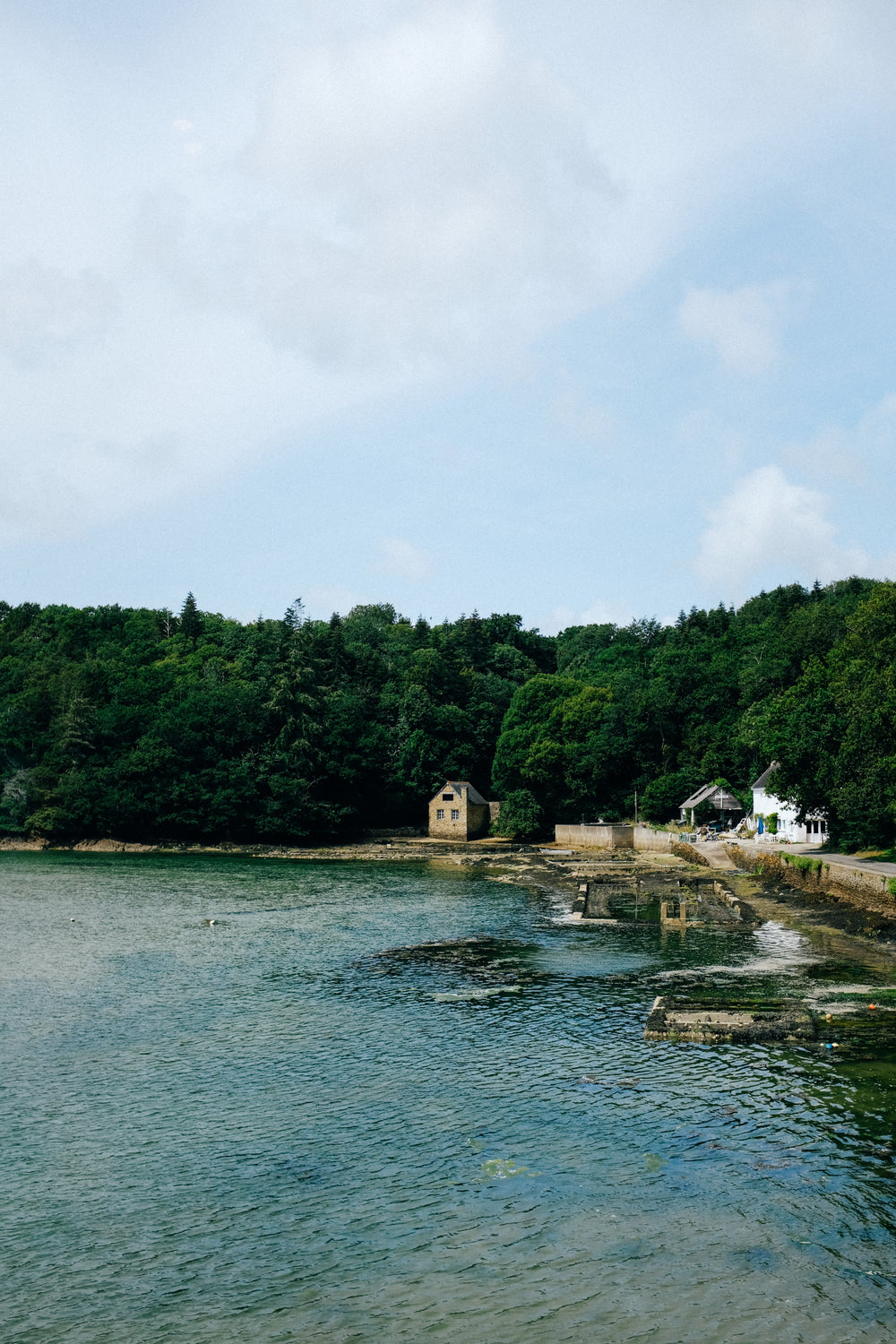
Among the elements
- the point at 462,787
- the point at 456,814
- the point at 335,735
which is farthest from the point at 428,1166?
the point at 462,787

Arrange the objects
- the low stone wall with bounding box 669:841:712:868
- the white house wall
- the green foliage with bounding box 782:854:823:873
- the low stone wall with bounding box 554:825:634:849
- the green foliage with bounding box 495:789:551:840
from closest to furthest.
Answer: the green foliage with bounding box 782:854:823:873 → the white house wall → the low stone wall with bounding box 669:841:712:868 → the low stone wall with bounding box 554:825:634:849 → the green foliage with bounding box 495:789:551:840

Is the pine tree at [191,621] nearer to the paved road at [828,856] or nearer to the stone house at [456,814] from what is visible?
the stone house at [456,814]

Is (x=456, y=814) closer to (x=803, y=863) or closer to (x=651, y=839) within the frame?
(x=651, y=839)

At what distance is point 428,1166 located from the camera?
56.4ft

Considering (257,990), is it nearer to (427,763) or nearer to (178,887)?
(178,887)

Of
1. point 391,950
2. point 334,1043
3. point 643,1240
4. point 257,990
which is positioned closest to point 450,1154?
point 643,1240

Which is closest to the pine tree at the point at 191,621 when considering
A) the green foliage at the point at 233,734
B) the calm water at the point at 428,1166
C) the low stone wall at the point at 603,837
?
the green foliage at the point at 233,734

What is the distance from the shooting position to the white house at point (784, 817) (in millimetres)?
67650

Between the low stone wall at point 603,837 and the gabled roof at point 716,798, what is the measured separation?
6.30 meters

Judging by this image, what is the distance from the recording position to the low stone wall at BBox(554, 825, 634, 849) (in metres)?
89.2

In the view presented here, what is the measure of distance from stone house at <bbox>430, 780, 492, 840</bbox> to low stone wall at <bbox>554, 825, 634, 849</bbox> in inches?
490

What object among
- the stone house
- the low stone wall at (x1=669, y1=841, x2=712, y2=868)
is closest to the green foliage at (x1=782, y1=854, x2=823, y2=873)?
the low stone wall at (x1=669, y1=841, x2=712, y2=868)

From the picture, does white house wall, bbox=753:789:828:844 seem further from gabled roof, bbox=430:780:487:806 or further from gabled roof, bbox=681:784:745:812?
gabled roof, bbox=430:780:487:806

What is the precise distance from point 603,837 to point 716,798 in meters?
10.5
